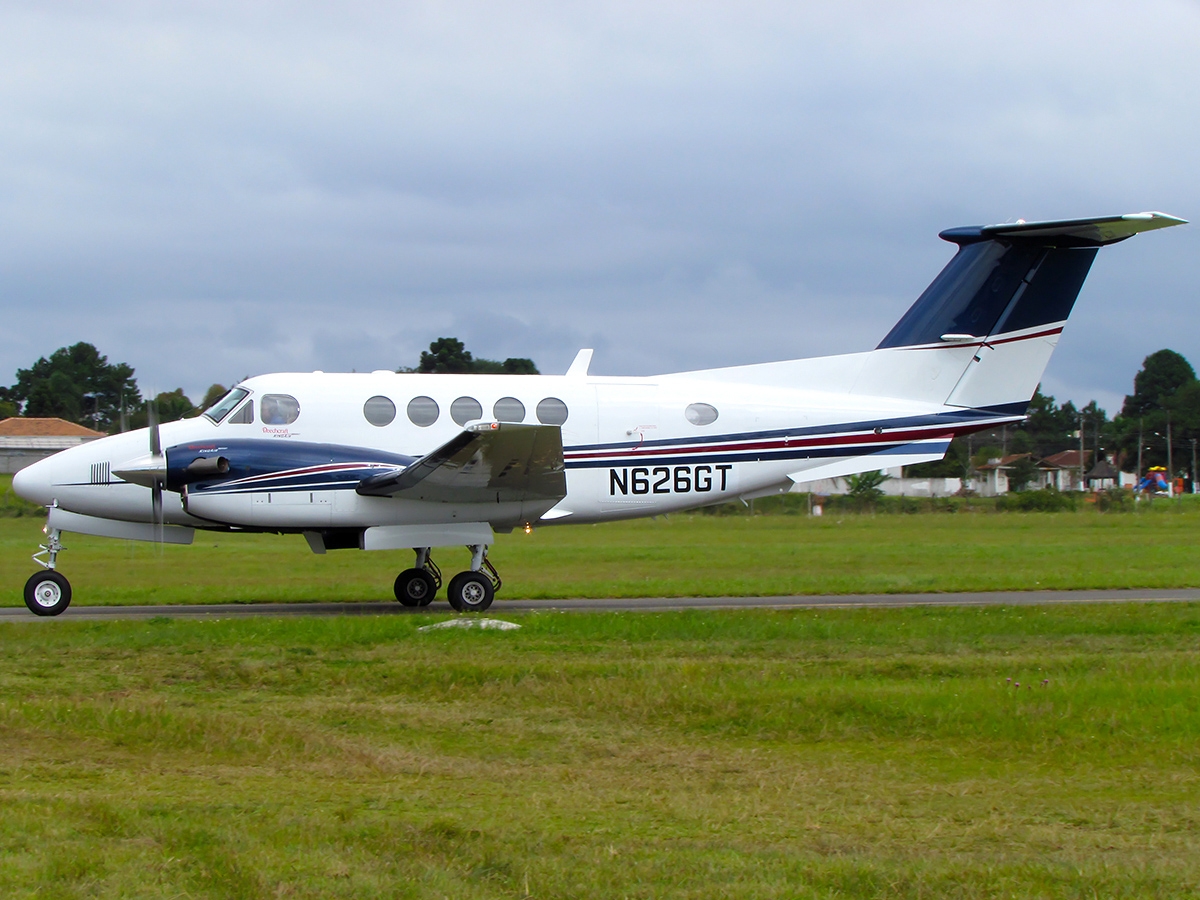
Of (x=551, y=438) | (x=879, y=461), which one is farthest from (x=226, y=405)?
(x=879, y=461)

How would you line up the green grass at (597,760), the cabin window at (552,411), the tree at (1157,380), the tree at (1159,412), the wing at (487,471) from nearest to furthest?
the green grass at (597,760) < the wing at (487,471) < the cabin window at (552,411) < the tree at (1159,412) < the tree at (1157,380)

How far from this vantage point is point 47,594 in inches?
581

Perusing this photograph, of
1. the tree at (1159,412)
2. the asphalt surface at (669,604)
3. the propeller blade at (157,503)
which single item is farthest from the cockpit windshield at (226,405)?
the tree at (1159,412)

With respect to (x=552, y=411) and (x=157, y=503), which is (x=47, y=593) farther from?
(x=552, y=411)

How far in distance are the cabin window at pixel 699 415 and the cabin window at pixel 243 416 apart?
6.01 meters

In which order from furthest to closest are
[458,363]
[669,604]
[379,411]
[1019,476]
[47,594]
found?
1. [1019,476]
2. [458,363]
3. [669,604]
4. [379,411]
5. [47,594]

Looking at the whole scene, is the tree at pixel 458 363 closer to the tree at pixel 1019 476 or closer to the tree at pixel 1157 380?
the tree at pixel 1019 476

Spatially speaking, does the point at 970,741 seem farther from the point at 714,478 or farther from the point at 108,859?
the point at 714,478

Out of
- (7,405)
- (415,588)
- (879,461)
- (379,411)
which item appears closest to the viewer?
(379,411)

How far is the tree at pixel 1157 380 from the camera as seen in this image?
10825 centimetres

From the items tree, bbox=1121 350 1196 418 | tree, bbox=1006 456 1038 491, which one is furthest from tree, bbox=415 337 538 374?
tree, bbox=1121 350 1196 418

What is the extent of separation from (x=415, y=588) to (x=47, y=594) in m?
4.76

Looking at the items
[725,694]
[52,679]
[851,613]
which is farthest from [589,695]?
[851,613]

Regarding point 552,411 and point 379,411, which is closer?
point 379,411
